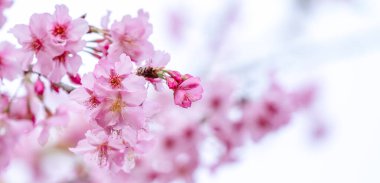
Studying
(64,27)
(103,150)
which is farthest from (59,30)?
(103,150)

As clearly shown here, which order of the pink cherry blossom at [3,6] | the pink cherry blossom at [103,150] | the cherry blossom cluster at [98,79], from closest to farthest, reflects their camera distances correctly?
the cherry blossom cluster at [98,79]
the pink cherry blossom at [103,150]
the pink cherry blossom at [3,6]

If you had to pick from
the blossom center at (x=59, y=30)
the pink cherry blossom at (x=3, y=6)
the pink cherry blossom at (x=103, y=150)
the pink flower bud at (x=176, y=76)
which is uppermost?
the pink cherry blossom at (x=3, y=6)

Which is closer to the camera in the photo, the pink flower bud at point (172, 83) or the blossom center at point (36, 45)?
the pink flower bud at point (172, 83)

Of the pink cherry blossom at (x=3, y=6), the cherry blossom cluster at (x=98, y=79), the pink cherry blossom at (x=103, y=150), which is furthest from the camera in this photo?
the pink cherry blossom at (x=3, y=6)

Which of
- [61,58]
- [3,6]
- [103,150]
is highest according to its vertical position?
[3,6]

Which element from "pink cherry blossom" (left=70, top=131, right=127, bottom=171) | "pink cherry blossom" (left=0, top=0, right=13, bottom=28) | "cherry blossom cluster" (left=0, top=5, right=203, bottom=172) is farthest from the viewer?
"pink cherry blossom" (left=0, top=0, right=13, bottom=28)

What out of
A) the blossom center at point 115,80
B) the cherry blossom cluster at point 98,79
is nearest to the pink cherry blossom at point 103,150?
the cherry blossom cluster at point 98,79

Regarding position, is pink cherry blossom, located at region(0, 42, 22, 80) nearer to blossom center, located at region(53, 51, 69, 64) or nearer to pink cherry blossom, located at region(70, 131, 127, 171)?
blossom center, located at region(53, 51, 69, 64)

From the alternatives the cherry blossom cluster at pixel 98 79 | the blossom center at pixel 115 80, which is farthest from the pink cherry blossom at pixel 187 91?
the blossom center at pixel 115 80

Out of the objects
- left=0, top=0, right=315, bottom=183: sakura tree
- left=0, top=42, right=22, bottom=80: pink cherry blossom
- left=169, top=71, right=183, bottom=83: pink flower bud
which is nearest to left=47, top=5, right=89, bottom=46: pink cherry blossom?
left=0, top=0, right=315, bottom=183: sakura tree

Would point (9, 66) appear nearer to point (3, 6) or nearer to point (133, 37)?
point (3, 6)

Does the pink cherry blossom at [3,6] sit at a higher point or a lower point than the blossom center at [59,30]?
higher

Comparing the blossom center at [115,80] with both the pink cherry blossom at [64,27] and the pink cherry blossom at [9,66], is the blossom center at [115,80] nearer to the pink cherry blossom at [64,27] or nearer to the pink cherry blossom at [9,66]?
the pink cherry blossom at [64,27]
